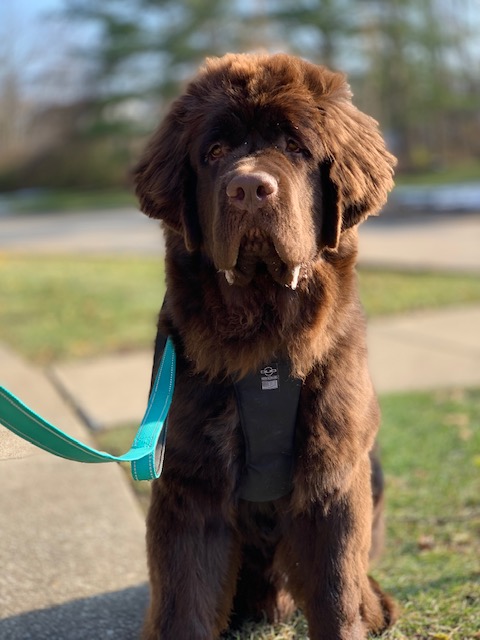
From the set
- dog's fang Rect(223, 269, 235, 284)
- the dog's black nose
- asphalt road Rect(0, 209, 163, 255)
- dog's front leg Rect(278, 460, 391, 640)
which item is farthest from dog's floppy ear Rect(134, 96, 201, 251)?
asphalt road Rect(0, 209, 163, 255)

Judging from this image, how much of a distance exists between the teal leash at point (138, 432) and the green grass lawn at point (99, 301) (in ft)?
15.7

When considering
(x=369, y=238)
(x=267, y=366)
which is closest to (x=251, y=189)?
(x=267, y=366)

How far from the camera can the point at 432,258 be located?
11.9 meters

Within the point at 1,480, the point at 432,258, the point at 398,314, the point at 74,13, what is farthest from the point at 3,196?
the point at 1,480

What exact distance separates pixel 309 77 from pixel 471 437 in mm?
3008

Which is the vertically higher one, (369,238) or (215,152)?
(215,152)

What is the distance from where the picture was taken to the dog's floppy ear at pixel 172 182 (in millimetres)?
2498

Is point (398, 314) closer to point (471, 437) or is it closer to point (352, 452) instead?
point (471, 437)

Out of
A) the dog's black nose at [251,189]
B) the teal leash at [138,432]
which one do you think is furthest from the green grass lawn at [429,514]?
the dog's black nose at [251,189]

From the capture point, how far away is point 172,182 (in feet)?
8.30

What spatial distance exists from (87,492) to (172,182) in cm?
226

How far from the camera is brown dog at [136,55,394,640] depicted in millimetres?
2416

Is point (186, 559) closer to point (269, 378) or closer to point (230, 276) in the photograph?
point (269, 378)

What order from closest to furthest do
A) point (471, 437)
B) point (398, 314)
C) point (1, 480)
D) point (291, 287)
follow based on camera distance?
point (291, 287) → point (1, 480) → point (471, 437) → point (398, 314)
